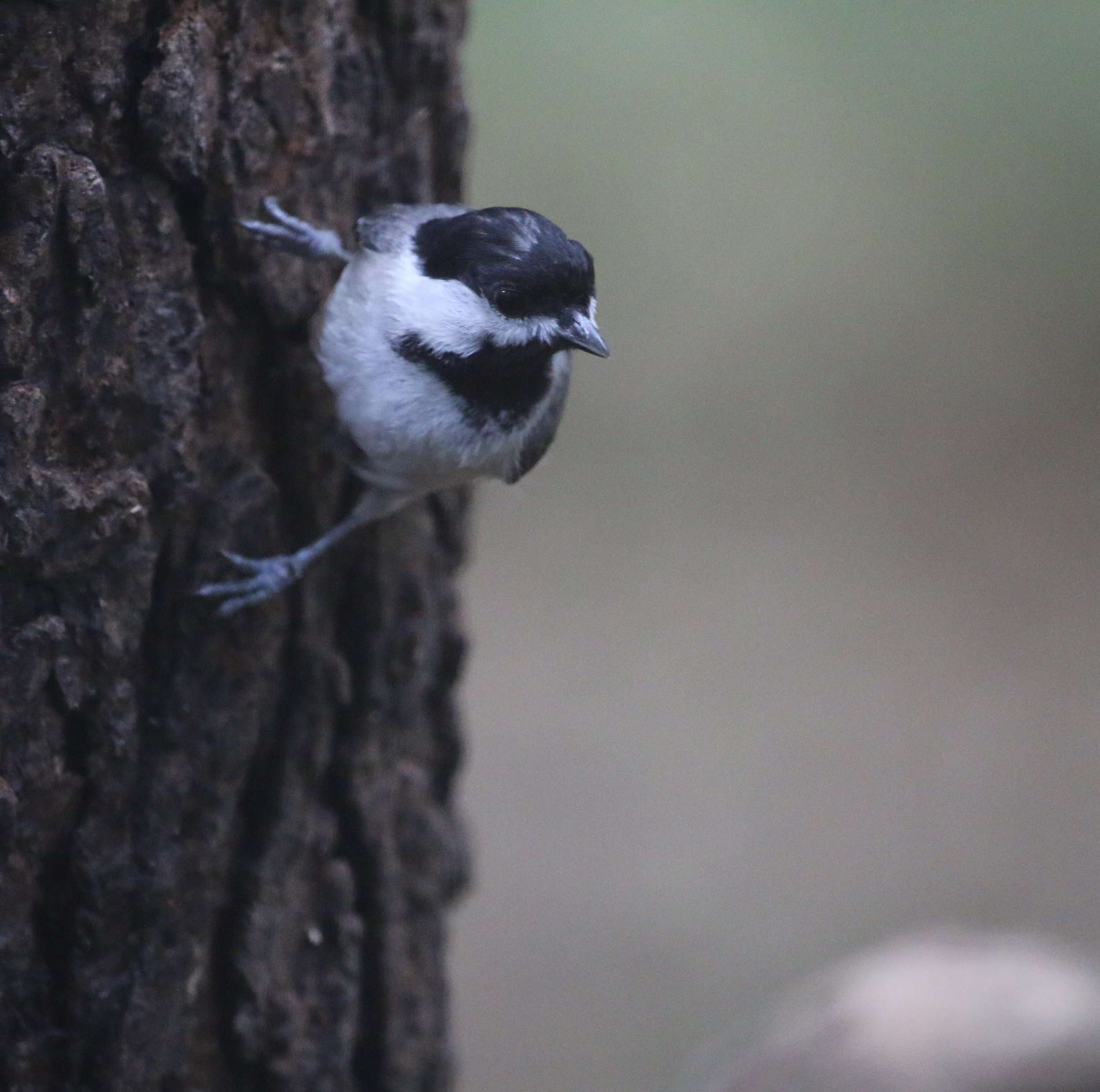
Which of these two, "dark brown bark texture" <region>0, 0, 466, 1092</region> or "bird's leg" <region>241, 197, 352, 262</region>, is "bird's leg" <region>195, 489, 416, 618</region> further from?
"bird's leg" <region>241, 197, 352, 262</region>

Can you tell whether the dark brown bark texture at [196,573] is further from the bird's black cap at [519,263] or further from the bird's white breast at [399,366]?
the bird's black cap at [519,263]

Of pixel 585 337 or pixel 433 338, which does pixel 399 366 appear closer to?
pixel 433 338

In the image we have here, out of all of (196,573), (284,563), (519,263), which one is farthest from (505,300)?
(196,573)

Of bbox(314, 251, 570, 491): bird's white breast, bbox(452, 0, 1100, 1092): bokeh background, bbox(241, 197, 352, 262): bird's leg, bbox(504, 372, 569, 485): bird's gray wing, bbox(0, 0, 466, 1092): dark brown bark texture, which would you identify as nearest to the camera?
bbox(0, 0, 466, 1092): dark brown bark texture

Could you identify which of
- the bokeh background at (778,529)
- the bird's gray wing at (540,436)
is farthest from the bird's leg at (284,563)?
the bokeh background at (778,529)

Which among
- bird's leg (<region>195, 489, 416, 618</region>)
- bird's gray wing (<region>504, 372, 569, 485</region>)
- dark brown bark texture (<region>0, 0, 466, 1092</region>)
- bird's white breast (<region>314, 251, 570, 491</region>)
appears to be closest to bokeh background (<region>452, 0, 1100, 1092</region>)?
dark brown bark texture (<region>0, 0, 466, 1092</region>)

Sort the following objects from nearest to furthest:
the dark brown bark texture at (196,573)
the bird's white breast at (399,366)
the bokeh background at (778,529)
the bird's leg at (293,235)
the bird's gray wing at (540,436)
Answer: the dark brown bark texture at (196,573) → the bird's leg at (293,235) → the bird's white breast at (399,366) → the bird's gray wing at (540,436) → the bokeh background at (778,529)

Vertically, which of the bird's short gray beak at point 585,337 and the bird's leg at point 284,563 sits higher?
the bird's short gray beak at point 585,337
